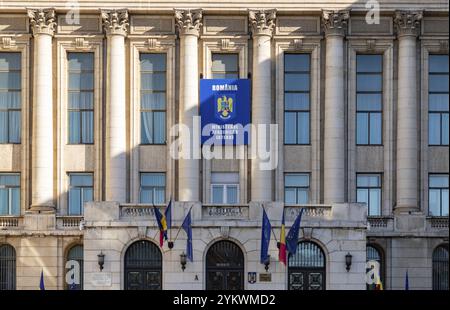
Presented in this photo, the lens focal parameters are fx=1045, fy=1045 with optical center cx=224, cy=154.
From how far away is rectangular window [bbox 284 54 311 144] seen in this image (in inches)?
2431

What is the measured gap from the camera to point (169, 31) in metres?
61.9

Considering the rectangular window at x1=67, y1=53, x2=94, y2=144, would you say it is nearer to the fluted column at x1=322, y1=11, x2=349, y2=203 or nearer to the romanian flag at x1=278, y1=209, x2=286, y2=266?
the fluted column at x1=322, y1=11, x2=349, y2=203

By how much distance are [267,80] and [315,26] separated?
444 centimetres

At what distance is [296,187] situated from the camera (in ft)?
202

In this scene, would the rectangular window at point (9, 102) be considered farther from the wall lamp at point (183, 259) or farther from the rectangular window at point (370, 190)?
the rectangular window at point (370, 190)

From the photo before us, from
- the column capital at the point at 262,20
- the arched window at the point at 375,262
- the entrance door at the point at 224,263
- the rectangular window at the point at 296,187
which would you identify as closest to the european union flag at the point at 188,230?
the entrance door at the point at 224,263

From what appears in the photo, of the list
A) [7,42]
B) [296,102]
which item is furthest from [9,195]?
[296,102]

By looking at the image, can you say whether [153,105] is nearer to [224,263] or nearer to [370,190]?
[224,263]

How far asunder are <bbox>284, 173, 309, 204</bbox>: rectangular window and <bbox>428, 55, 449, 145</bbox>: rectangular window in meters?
7.77

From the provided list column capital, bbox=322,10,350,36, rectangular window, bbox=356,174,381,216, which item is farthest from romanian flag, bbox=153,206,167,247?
column capital, bbox=322,10,350,36
